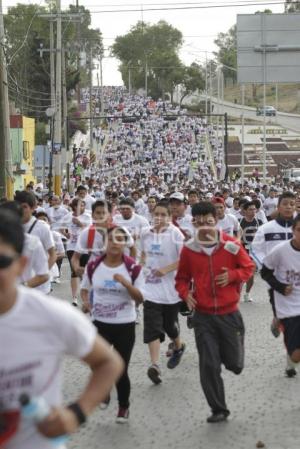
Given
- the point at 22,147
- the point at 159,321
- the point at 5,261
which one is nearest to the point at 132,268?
the point at 159,321

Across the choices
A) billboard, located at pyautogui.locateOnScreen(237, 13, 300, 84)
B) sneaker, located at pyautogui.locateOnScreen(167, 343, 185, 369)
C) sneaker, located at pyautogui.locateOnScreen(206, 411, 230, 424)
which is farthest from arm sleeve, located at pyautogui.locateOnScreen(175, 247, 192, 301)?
billboard, located at pyautogui.locateOnScreen(237, 13, 300, 84)

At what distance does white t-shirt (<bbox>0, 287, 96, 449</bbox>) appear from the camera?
356cm

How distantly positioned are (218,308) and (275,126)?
350ft

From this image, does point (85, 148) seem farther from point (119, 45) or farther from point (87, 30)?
point (119, 45)

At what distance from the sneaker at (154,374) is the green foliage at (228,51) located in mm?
133150

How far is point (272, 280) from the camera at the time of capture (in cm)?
837

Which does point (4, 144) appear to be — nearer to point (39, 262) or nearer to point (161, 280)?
point (161, 280)

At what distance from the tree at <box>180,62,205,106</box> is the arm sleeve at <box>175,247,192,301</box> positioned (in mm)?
122401

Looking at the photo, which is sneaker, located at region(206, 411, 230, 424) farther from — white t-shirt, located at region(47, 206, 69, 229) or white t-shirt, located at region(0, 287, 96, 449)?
white t-shirt, located at region(47, 206, 69, 229)

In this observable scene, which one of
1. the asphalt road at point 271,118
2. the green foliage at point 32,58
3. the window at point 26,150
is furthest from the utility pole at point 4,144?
the asphalt road at point 271,118

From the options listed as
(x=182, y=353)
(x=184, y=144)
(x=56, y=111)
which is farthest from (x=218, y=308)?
(x=184, y=144)

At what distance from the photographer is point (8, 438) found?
11.7 ft

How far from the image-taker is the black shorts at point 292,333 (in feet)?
27.0

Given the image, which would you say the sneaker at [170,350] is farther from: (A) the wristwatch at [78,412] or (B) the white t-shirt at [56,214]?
(B) the white t-shirt at [56,214]
